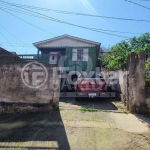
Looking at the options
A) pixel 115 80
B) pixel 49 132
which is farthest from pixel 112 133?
pixel 115 80

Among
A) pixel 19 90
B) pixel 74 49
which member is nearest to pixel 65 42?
pixel 74 49

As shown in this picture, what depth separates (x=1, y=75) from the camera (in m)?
6.98

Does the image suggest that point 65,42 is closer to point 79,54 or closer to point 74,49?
point 74,49

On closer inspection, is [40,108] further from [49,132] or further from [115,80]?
[115,80]

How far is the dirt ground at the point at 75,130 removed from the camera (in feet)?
13.8

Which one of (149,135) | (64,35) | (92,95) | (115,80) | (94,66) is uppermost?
(64,35)

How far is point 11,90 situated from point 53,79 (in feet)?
5.78

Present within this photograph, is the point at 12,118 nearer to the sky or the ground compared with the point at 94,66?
nearer to the ground
